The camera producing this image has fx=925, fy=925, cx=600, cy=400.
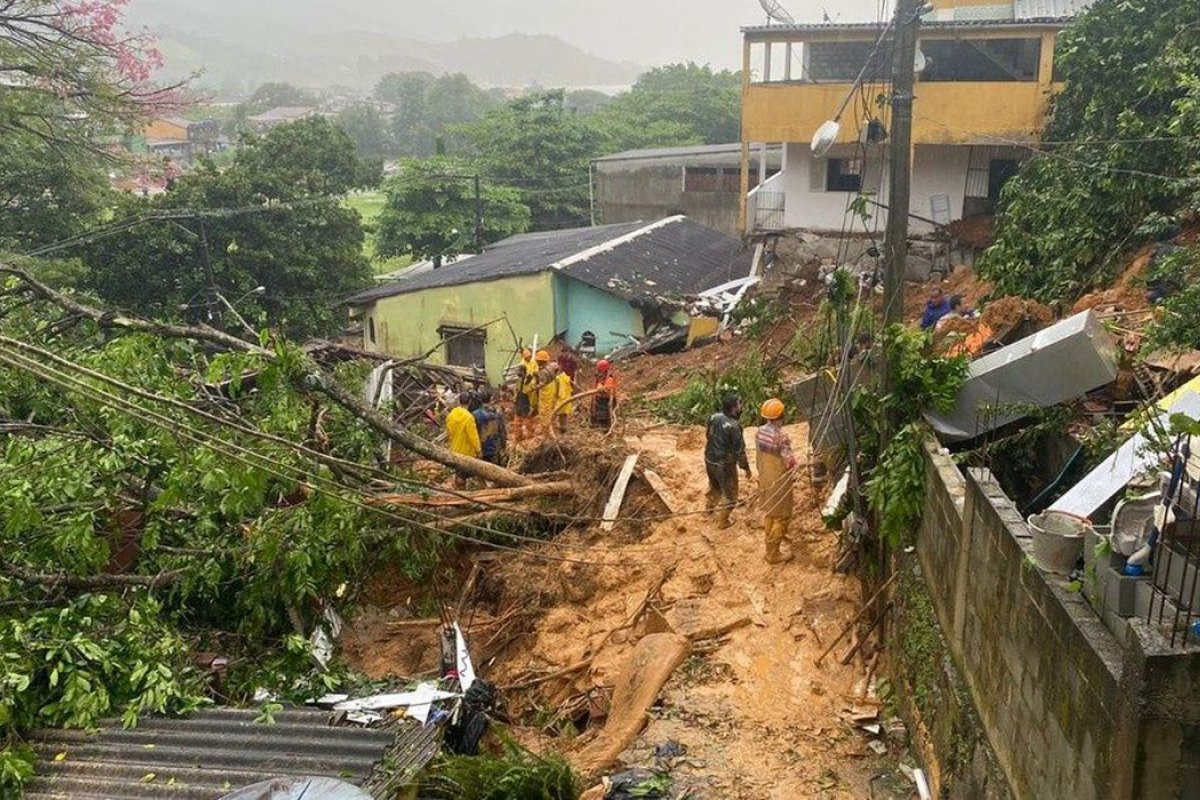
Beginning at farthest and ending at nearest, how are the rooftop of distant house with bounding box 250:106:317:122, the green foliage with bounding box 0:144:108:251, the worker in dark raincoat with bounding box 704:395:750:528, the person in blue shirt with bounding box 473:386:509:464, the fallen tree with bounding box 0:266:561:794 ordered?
the rooftop of distant house with bounding box 250:106:317:122 < the green foliage with bounding box 0:144:108:251 < the person in blue shirt with bounding box 473:386:509:464 < the worker in dark raincoat with bounding box 704:395:750:528 < the fallen tree with bounding box 0:266:561:794

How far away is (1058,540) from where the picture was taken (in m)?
4.27

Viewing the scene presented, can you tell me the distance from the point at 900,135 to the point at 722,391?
6.09 meters

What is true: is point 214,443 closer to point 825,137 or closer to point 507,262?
point 825,137

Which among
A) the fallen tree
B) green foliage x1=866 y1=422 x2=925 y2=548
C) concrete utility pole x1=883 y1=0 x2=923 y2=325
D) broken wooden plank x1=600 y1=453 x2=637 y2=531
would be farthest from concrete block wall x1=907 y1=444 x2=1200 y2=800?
the fallen tree

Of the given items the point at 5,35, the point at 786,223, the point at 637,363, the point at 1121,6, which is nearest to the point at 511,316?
the point at 637,363

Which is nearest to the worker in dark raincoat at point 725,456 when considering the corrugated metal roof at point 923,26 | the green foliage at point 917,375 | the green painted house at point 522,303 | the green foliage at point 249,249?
the green foliage at point 917,375

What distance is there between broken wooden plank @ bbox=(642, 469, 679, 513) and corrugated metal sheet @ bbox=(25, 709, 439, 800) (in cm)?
465

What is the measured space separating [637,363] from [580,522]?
9670 millimetres

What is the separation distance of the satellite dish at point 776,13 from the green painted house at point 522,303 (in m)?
6.19

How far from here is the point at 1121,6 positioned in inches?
551

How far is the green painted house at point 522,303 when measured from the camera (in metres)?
20.6

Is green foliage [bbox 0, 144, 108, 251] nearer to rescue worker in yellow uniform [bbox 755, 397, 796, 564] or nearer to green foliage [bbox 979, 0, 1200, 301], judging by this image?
rescue worker in yellow uniform [bbox 755, 397, 796, 564]

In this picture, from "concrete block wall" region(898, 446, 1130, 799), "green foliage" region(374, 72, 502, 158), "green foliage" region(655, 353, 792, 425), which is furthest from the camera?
"green foliage" region(374, 72, 502, 158)

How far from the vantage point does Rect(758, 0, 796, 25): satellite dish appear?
18.5m
